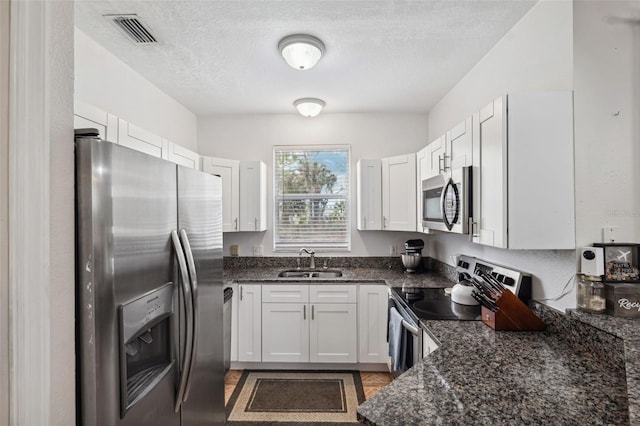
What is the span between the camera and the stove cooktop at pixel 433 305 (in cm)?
188

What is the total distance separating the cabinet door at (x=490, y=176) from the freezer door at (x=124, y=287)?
148 cm

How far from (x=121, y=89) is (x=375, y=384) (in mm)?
3018

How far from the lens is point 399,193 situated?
3.18 meters

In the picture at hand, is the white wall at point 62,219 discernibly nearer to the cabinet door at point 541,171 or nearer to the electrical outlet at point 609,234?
the cabinet door at point 541,171

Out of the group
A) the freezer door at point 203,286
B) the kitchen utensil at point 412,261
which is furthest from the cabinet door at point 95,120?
the kitchen utensil at point 412,261

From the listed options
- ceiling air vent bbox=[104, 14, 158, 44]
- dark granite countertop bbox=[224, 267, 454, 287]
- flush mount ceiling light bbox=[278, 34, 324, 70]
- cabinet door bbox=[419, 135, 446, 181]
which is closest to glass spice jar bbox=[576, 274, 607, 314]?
cabinet door bbox=[419, 135, 446, 181]

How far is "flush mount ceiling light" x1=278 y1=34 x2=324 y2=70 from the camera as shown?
2.04m

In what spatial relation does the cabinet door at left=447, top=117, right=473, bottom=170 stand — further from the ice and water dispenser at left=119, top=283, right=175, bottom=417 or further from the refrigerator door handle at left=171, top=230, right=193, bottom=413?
the ice and water dispenser at left=119, top=283, right=175, bottom=417

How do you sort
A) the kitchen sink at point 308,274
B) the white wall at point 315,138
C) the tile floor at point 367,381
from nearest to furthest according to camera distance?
the tile floor at point 367,381
the kitchen sink at point 308,274
the white wall at point 315,138

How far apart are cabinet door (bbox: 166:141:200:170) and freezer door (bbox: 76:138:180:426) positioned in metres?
1.42

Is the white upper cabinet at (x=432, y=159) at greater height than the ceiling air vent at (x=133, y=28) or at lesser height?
lesser

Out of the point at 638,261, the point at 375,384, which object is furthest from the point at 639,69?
the point at 375,384

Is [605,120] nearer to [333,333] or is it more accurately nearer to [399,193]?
[399,193]

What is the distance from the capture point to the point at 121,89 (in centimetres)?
236
